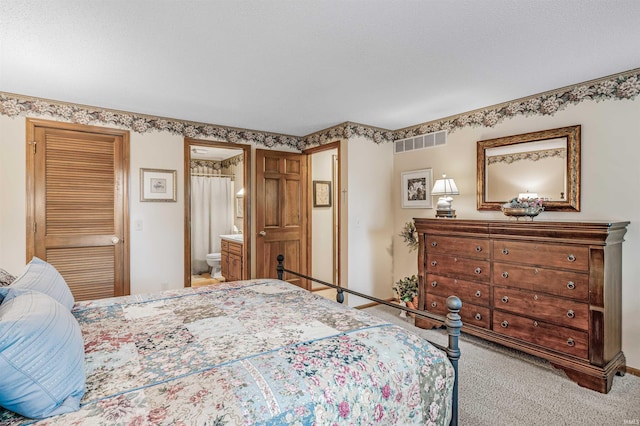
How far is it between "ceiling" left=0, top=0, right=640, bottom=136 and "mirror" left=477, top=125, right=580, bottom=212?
1.53 feet

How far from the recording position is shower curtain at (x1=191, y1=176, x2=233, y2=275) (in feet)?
21.6

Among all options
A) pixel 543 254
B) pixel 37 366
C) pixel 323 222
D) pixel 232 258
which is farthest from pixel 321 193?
pixel 37 366

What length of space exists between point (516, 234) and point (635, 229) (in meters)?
0.85

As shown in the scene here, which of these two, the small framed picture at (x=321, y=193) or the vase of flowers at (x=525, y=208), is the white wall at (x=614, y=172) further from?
the small framed picture at (x=321, y=193)

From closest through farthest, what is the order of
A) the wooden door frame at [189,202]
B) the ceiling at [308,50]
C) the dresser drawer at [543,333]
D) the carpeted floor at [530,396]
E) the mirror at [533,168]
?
1. the ceiling at [308,50]
2. the carpeted floor at [530,396]
3. the dresser drawer at [543,333]
4. the mirror at [533,168]
5. the wooden door frame at [189,202]

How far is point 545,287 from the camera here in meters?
2.75

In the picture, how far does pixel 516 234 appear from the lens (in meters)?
2.93

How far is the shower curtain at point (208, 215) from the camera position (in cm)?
658

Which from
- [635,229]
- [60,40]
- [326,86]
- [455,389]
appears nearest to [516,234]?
[635,229]

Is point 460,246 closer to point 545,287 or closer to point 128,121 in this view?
point 545,287

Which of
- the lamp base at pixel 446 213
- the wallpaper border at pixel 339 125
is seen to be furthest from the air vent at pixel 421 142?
the lamp base at pixel 446 213

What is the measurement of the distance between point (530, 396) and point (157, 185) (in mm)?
4178

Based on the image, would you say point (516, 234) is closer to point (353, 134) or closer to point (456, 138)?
point (456, 138)

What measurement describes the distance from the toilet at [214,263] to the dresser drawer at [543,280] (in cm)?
471
